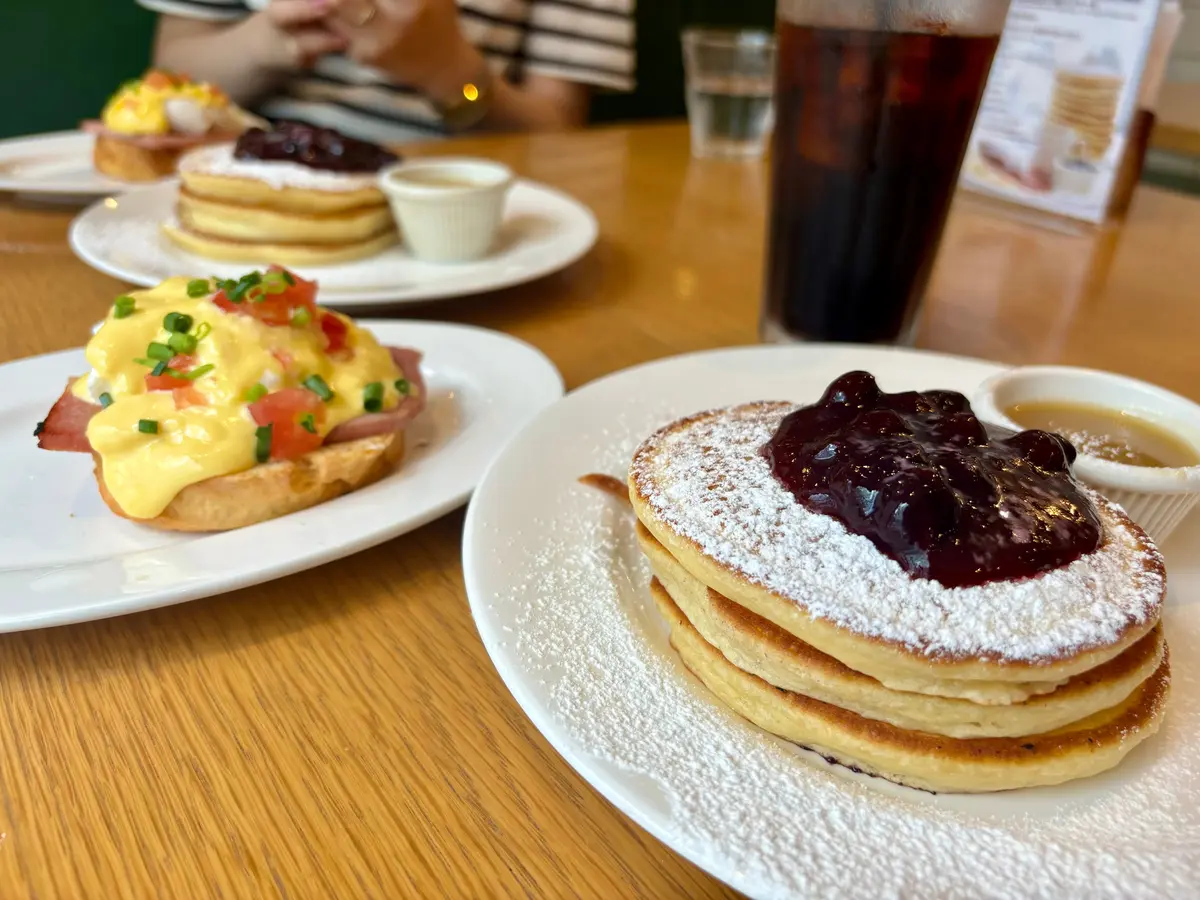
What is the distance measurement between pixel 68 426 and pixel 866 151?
1.53 m

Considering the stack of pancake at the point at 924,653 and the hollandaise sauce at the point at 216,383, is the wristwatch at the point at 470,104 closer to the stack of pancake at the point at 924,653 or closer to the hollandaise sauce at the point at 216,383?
the hollandaise sauce at the point at 216,383

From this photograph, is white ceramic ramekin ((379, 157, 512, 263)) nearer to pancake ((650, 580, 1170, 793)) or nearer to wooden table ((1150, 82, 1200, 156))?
pancake ((650, 580, 1170, 793))

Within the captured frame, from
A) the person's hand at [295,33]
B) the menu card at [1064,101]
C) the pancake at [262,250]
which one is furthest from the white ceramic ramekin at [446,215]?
the menu card at [1064,101]

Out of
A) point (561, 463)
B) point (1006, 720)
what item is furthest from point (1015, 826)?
point (561, 463)

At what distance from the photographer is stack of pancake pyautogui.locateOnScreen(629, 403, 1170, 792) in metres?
0.85

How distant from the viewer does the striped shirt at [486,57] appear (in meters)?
3.96

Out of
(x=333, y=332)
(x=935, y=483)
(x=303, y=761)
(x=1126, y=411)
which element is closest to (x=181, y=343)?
(x=333, y=332)

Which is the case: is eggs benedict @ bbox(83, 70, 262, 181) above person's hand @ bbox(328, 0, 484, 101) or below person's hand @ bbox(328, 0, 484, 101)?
below

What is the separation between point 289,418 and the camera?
135cm

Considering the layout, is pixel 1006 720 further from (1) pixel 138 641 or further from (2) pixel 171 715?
(1) pixel 138 641

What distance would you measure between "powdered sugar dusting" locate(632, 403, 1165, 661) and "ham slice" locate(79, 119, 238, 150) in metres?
2.78

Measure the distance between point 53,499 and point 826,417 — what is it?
1219 millimetres

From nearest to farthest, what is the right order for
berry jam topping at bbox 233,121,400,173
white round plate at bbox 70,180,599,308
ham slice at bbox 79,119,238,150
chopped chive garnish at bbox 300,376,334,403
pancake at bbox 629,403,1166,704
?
pancake at bbox 629,403,1166,704 < chopped chive garnish at bbox 300,376,334,403 < white round plate at bbox 70,180,599,308 < berry jam topping at bbox 233,121,400,173 < ham slice at bbox 79,119,238,150

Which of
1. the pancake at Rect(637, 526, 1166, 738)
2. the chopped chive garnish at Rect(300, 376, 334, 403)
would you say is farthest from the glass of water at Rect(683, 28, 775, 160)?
the pancake at Rect(637, 526, 1166, 738)
